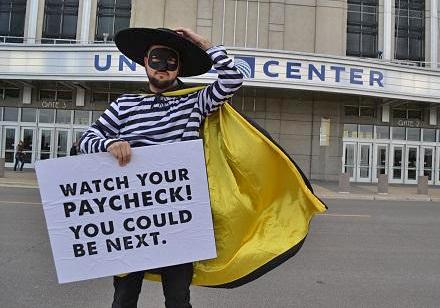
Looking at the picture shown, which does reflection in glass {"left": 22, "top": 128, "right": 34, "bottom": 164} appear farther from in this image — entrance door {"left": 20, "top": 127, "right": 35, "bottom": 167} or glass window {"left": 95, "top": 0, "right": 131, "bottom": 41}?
glass window {"left": 95, "top": 0, "right": 131, "bottom": 41}

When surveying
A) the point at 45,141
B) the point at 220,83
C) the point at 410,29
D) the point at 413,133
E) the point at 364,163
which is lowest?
the point at 220,83

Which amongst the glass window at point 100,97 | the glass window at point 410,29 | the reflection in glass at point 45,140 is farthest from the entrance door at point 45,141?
the glass window at point 410,29

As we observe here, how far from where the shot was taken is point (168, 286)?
248cm

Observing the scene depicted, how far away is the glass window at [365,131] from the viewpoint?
26.1 meters

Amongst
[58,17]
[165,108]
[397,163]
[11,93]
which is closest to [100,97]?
[11,93]

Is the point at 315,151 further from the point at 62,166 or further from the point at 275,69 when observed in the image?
the point at 62,166

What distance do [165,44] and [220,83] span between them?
39 centimetres

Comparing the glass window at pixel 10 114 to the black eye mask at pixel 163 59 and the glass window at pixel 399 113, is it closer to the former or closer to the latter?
the glass window at pixel 399 113

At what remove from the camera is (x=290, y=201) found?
273 cm

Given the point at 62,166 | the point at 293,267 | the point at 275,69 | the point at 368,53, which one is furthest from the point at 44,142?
the point at 62,166

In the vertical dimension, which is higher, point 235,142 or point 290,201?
point 235,142

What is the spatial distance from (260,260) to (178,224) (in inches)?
19.2

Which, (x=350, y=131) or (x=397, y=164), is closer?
(x=350, y=131)

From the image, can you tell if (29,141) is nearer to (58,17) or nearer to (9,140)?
(9,140)
